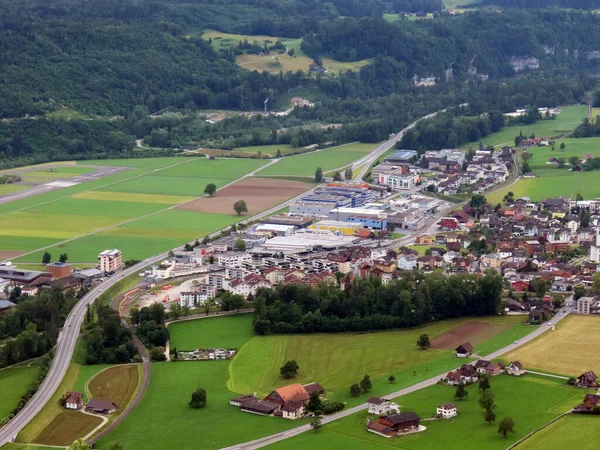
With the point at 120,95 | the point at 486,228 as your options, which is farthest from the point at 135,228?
the point at 120,95

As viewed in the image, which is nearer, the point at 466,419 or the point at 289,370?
the point at 466,419

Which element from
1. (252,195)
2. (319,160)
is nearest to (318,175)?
(252,195)

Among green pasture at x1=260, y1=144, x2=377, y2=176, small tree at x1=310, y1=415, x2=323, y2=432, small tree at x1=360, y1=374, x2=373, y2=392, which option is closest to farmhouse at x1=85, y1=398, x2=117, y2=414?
small tree at x1=310, y1=415, x2=323, y2=432

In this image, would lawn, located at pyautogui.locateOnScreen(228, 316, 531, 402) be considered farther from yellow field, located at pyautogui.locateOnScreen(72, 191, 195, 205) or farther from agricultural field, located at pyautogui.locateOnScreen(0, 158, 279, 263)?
yellow field, located at pyautogui.locateOnScreen(72, 191, 195, 205)

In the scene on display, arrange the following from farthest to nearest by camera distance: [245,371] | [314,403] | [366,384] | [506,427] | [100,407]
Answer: [245,371] < [366,384] < [100,407] < [314,403] < [506,427]

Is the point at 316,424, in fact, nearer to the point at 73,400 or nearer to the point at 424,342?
the point at 73,400

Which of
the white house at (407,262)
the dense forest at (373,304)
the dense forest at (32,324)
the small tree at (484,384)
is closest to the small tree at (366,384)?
the small tree at (484,384)
